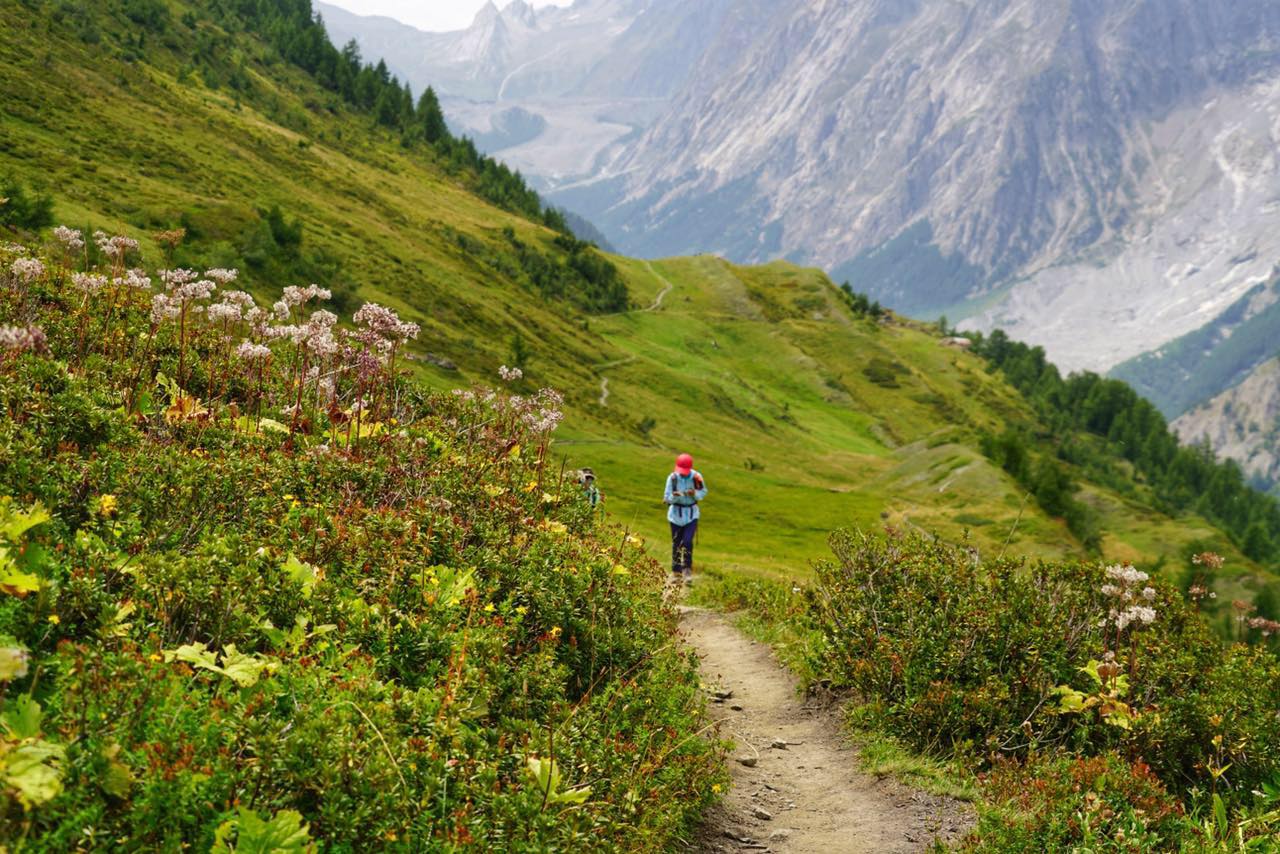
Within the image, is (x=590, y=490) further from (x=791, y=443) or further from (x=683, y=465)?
(x=791, y=443)

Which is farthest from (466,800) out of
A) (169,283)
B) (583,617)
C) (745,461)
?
(745,461)

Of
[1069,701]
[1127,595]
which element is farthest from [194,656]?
[1127,595]

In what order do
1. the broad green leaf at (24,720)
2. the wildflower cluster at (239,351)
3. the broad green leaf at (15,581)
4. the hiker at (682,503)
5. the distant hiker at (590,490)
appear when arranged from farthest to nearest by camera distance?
the hiker at (682,503) < the distant hiker at (590,490) < the wildflower cluster at (239,351) < the broad green leaf at (15,581) < the broad green leaf at (24,720)

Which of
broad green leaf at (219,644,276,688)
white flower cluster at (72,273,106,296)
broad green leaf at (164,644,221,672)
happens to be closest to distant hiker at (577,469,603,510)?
white flower cluster at (72,273,106,296)

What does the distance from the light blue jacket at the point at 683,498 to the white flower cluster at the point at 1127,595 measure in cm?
1076

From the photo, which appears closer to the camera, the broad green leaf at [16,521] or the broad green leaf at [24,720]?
the broad green leaf at [24,720]

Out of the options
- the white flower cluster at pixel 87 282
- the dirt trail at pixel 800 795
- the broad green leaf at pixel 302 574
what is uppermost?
the white flower cluster at pixel 87 282

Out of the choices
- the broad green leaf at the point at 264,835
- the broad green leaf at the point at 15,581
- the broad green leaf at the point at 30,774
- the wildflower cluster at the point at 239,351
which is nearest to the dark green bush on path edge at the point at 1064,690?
the wildflower cluster at the point at 239,351

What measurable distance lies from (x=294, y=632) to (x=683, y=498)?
48.4 feet

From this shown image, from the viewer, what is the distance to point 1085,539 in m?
71.8

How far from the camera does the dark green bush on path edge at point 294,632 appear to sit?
5621 mm

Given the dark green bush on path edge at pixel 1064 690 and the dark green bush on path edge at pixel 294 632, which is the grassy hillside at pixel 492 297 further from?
the dark green bush on path edge at pixel 294 632

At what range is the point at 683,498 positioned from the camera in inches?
857

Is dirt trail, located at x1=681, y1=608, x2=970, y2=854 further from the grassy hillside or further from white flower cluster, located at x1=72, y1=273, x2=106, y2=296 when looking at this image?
white flower cluster, located at x1=72, y1=273, x2=106, y2=296
